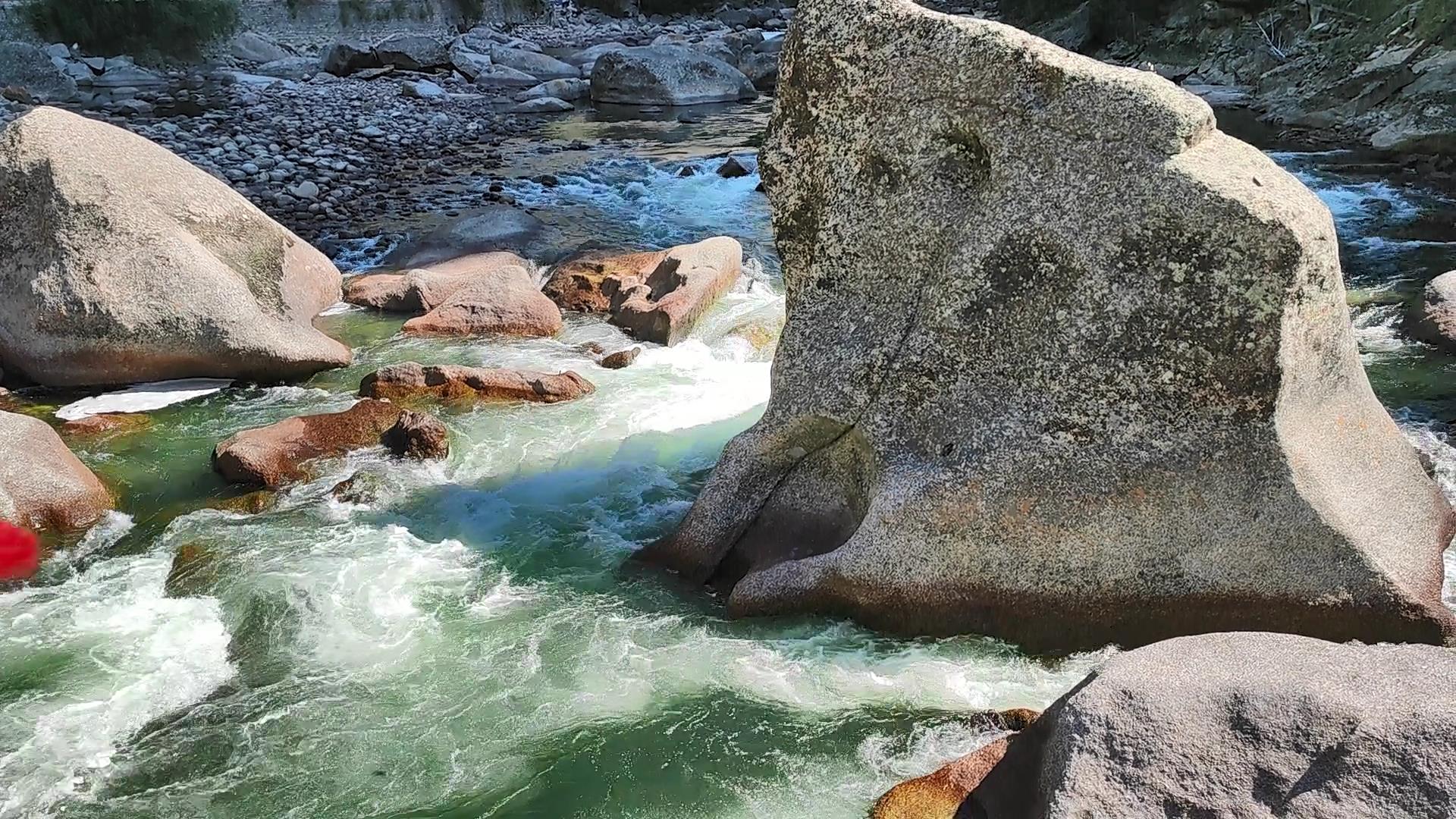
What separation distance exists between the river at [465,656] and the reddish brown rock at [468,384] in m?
0.23

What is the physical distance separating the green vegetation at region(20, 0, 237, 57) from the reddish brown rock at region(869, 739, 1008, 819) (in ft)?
99.2

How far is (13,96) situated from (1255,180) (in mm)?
22877

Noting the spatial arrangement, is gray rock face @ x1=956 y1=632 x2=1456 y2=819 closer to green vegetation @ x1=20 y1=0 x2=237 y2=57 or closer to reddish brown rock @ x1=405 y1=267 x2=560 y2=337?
reddish brown rock @ x1=405 y1=267 x2=560 y2=337

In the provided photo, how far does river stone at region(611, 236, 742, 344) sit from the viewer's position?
36.1ft

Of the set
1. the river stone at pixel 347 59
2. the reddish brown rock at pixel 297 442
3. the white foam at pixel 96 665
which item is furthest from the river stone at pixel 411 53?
the white foam at pixel 96 665

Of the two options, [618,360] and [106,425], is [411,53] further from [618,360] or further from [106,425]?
[106,425]

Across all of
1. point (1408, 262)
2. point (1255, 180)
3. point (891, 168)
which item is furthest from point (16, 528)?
point (1408, 262)

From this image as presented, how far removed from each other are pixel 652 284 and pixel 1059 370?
7.22 meters

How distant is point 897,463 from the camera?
5.88m

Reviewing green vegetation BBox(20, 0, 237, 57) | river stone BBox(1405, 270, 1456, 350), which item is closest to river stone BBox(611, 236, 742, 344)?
river stone BBox(1405, 270, 1456, 350)

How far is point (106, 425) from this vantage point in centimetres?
900

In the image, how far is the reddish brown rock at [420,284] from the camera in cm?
1195

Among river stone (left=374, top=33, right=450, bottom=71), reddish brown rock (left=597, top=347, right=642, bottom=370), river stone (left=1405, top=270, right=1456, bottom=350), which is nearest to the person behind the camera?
river stone (left=1405, top=270, right=1456, bottom=350)

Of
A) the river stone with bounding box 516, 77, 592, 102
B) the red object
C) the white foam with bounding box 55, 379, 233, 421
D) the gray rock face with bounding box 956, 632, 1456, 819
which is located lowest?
the river stone with bounding box 516, 77, 592, 102
